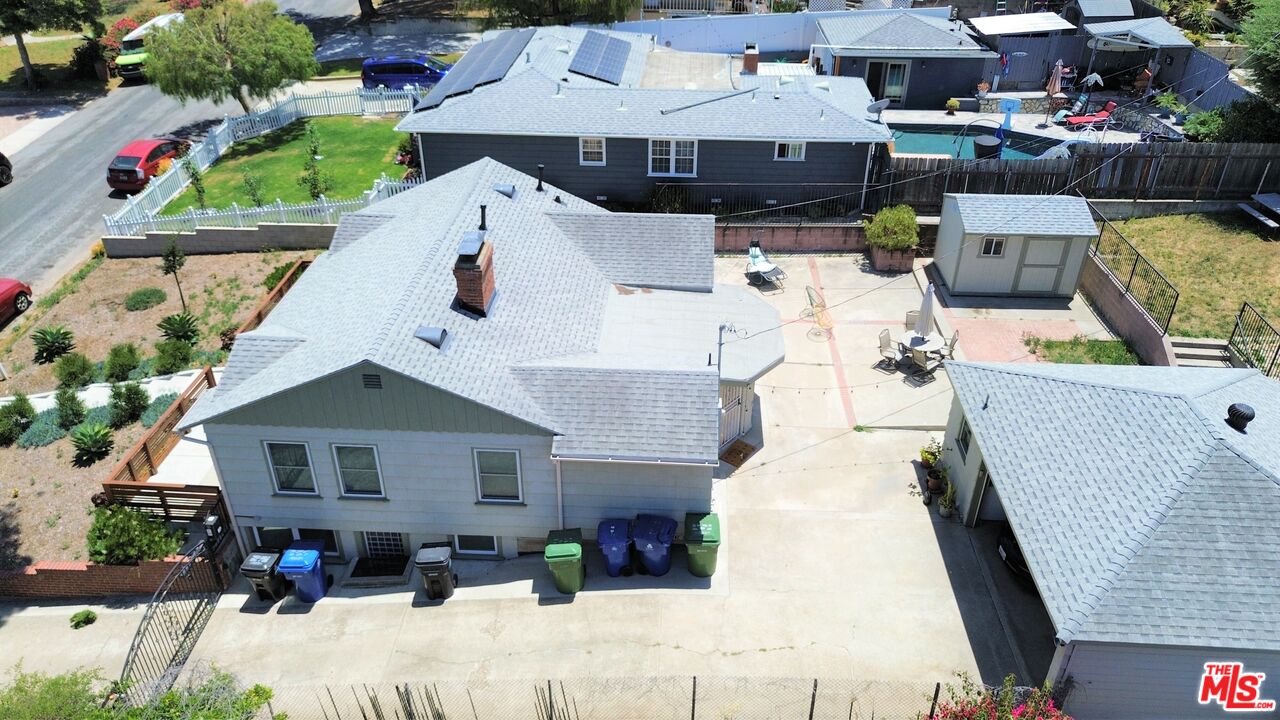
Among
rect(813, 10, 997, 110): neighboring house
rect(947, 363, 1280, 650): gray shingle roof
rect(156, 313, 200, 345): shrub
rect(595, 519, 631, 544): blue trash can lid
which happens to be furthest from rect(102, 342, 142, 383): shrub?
rect(813, 10, 997, 110): neighboring house

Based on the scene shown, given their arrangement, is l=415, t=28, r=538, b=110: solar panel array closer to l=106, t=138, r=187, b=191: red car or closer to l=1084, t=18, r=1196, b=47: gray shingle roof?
l=106, t=138, r=187, b=191: red car

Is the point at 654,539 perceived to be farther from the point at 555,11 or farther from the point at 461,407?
the point at 555,11

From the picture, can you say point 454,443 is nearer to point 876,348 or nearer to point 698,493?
point 698,493

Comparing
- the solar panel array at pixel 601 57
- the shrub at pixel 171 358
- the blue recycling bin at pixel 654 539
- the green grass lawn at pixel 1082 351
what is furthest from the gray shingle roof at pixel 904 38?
the shrub at pixel 171 358

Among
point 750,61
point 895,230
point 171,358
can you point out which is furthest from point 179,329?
point 750,61

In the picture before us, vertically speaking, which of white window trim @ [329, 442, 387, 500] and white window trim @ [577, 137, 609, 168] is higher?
white window trim @ [577, 137, 609, 168]

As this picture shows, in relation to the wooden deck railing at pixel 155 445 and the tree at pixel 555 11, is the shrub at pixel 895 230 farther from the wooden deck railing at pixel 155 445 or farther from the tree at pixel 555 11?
the tree at pixel 555 11
